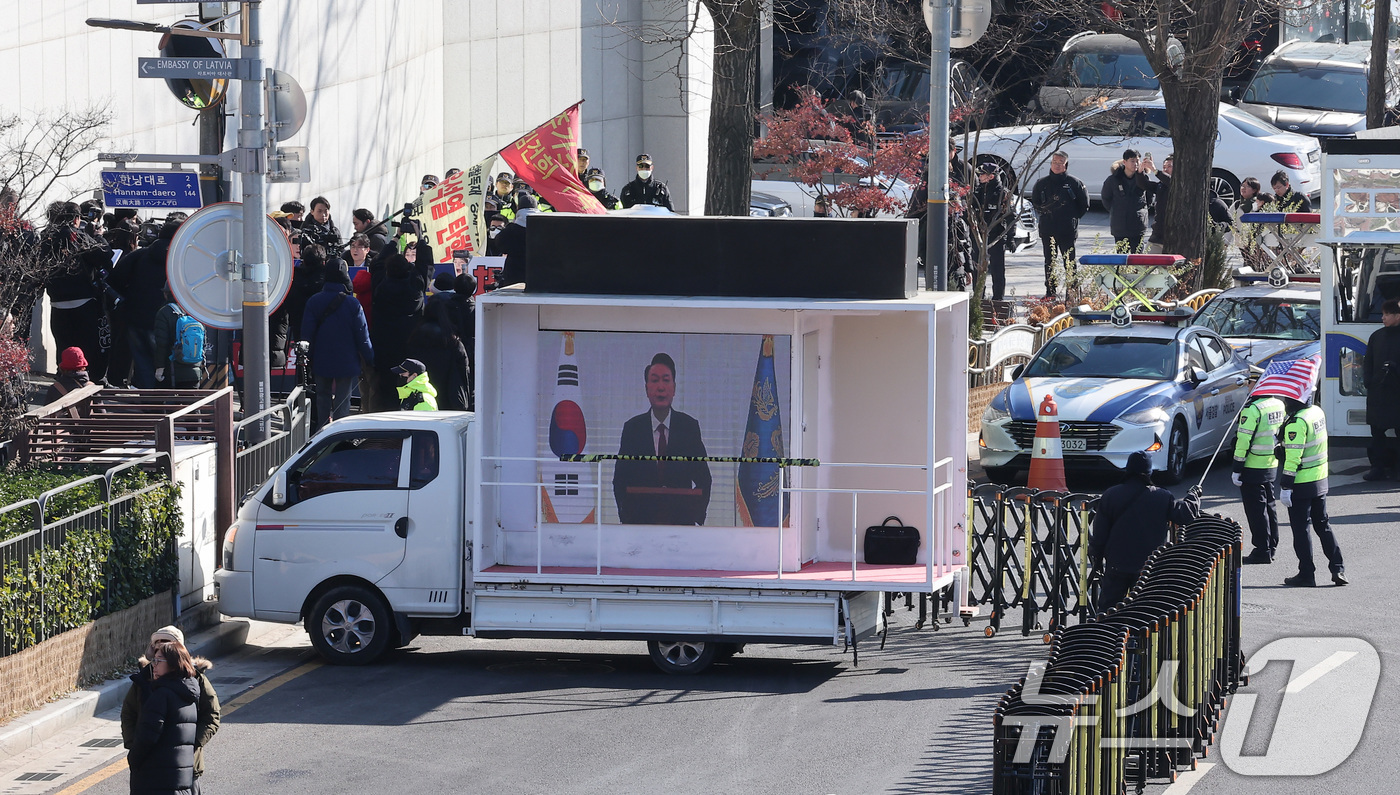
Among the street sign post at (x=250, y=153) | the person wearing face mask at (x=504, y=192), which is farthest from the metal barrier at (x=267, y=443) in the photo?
the person wearing face mask at (x=504, y=192)

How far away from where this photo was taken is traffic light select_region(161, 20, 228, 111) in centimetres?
1447

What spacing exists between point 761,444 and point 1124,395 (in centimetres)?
725

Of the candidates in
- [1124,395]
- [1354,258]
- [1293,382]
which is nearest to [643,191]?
[1124,395]

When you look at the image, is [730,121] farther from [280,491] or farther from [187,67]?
[280,491]

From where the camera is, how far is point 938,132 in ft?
54.0

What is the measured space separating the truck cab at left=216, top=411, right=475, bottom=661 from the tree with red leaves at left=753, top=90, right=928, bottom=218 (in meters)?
15.1

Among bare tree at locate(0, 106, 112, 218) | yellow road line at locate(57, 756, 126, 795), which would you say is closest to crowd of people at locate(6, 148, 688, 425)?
bare tree at locate(0, 106, 112, 218)

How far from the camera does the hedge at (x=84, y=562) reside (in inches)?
428

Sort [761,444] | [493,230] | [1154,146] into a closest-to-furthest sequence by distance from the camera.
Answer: [761,444] → [493,230] → [1154,146]

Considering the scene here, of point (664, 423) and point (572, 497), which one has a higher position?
point (664, 423)

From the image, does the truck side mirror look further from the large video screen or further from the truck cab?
the large video screen

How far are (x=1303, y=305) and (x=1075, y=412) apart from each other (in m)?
5.18

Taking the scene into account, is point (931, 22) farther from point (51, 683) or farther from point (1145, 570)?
point (51, 683)

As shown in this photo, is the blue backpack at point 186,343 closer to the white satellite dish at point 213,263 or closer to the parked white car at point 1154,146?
the white satellite dish at point 213,263
